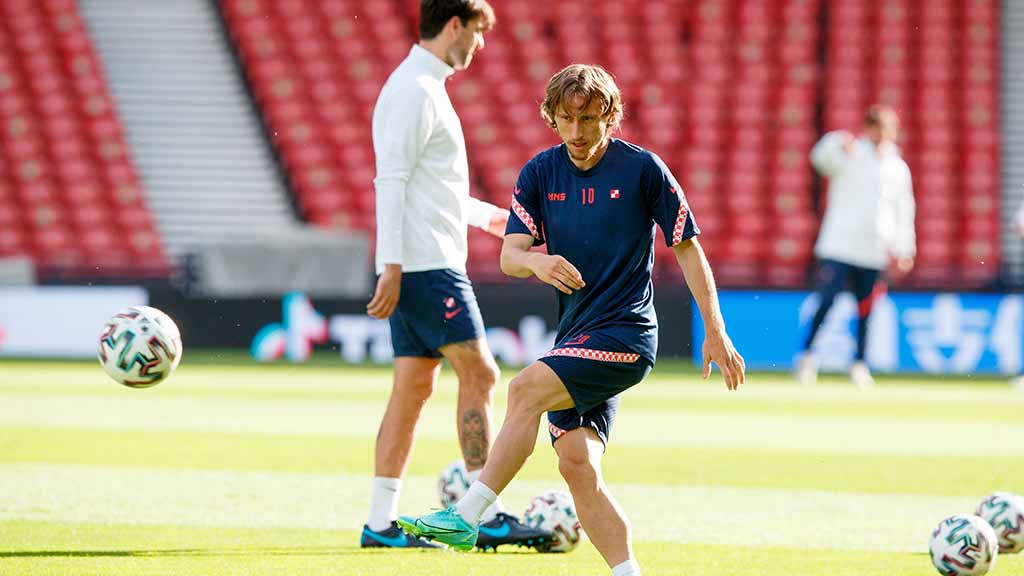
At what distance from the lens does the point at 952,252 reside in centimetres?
2008

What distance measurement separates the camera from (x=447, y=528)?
15.0 ft

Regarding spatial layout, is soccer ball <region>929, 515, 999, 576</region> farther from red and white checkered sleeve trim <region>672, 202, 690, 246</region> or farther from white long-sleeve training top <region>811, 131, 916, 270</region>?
white long-sleeve training top <region>811, 131, 916, 270</region>

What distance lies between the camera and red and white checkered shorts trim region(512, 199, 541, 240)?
483 centimetres

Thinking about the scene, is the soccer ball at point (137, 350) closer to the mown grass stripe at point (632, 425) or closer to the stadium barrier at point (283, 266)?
the mown grass stripe at point (632, 425)

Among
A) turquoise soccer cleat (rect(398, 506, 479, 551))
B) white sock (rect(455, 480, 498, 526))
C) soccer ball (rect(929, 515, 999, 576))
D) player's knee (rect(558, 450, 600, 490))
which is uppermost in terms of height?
player's knee (rect(558, 450, 600, 490))

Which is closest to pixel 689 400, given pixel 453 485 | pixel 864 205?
pixel 864 205

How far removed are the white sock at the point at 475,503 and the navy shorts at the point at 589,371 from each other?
0.28 metres

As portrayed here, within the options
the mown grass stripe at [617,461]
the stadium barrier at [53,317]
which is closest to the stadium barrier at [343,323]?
the stadium barrier at [53,317]

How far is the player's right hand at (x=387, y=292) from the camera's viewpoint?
5648mm

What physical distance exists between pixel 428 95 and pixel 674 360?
11233 millimetres

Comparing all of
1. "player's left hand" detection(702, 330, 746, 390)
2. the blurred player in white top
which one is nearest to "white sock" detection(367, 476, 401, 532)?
"player's left hand" detection(702, 330, 746, 390)

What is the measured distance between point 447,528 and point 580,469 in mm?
459

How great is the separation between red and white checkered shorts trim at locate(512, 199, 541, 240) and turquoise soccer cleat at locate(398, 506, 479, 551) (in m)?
0.96

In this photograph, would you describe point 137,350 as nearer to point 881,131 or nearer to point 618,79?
point 881,131
